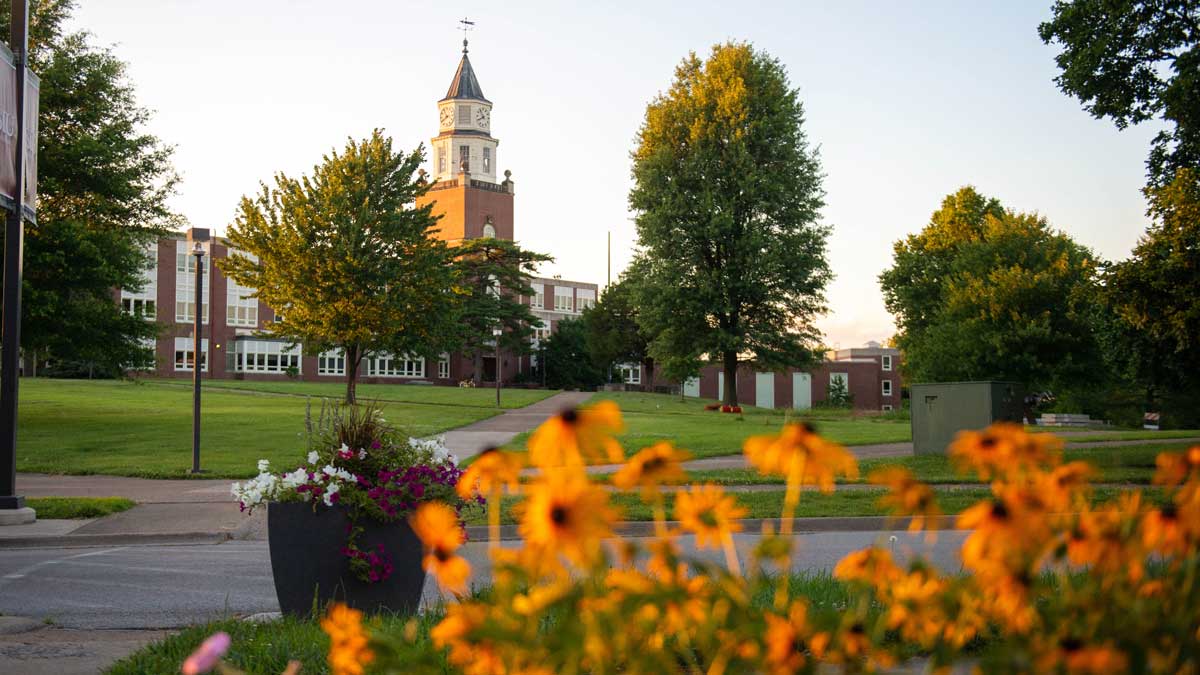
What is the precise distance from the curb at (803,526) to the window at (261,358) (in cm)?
7565

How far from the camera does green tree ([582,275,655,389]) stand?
278 ft

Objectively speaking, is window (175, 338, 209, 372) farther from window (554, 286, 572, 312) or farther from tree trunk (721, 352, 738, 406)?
tree trunk (721, 352, 738, 406)

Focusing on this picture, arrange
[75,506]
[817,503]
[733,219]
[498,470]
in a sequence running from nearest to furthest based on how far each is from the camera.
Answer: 1. [498,470]
2. [75,506]
3. [817,503]
4. [733,219]

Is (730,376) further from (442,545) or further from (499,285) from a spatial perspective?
(442,545)

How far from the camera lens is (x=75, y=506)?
14.5 metres

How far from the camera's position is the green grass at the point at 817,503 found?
13.5 meters

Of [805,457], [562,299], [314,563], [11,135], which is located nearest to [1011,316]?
[11,135]

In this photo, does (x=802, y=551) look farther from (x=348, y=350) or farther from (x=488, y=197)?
(x=488, y=197)

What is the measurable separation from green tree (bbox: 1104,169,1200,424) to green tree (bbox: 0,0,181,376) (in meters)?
24.1

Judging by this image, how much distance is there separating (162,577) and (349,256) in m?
30.2

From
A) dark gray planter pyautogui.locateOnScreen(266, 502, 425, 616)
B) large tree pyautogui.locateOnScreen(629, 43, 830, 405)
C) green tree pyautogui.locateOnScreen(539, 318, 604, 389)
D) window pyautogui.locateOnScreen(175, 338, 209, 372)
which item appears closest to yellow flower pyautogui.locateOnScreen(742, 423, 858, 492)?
dark gray planter pyautogui.locateOnScreen(266, 502, 425, 616)

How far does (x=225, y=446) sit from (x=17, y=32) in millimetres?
13968

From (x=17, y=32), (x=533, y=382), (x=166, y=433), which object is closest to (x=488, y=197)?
(x=533, y=382)

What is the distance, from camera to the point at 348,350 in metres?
43.2
